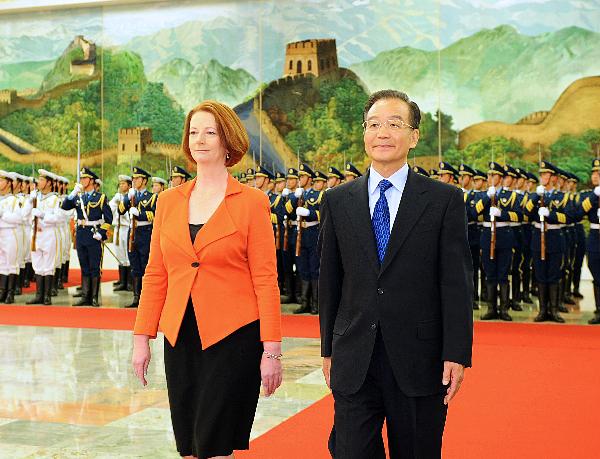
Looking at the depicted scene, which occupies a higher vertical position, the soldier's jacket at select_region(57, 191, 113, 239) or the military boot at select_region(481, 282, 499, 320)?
the soldier's jacket at select_region(57, 191, 113, 239)

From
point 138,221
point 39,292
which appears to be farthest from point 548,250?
point 39,292

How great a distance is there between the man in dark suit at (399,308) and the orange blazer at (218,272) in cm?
29

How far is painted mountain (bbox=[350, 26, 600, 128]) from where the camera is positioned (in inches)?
615

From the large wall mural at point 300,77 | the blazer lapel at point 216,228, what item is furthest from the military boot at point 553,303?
the blazer lapel at point 216,228

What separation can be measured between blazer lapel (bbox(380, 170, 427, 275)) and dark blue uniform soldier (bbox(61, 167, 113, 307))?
9.10 meters

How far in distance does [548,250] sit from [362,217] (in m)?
7.61

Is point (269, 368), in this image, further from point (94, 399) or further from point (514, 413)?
point (94, 399)

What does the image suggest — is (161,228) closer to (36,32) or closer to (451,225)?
(451,225)

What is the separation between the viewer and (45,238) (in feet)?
39.3

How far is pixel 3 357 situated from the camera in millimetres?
7566

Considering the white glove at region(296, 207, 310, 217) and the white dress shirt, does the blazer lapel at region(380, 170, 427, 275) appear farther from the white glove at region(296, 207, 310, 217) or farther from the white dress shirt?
the white glove at region(296, 207, 310, 217)

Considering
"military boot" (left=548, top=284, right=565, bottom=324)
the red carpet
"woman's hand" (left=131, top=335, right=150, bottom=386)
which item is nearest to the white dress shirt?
"woman's hand" (left=131, top=335, right=150, bottom=386)

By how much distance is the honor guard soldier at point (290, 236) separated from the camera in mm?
11570

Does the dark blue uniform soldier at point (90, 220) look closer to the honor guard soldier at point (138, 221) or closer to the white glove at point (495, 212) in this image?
the honor guard soldier at point (138, 221)
